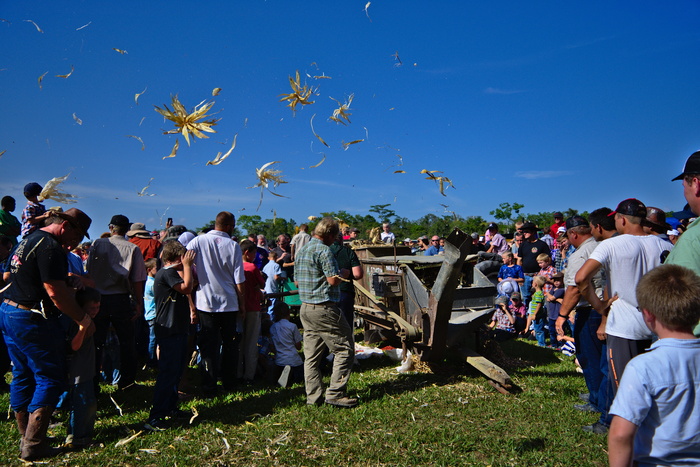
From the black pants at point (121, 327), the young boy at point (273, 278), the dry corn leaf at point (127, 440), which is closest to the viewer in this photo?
the dry corn leaf at point (127, 440)

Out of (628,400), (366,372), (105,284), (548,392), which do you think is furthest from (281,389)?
(628,400)

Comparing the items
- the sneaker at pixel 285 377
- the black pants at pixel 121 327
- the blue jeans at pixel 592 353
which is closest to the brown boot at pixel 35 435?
the black pants at pixel 121 327

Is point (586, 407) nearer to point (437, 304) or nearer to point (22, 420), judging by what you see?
point (437, 304)

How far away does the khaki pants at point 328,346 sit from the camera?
5625 millimetres

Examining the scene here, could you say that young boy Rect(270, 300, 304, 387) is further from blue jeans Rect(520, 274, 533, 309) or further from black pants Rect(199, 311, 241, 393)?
blue jeans Rect(520, 274, 533, 309)

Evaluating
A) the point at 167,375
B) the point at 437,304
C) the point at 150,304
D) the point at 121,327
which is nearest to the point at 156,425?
the point at 167,375

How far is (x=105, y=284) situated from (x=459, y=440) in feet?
14.8

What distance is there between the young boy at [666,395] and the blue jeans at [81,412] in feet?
14.3

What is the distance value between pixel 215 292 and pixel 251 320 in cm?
101

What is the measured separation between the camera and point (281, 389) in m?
6.39

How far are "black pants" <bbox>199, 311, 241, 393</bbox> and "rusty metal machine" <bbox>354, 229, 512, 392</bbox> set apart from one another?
2.30 meters

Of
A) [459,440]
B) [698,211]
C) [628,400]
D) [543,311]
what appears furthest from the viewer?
[543,311]

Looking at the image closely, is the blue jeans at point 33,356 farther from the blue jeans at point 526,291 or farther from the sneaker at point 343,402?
the blue jeans at point 526,291

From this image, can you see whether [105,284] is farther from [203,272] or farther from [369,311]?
[369,311]
